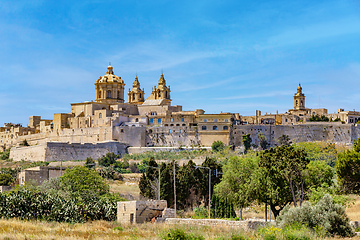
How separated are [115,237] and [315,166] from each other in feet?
58.8

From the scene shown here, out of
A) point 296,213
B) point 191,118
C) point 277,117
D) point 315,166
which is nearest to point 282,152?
point 315,166

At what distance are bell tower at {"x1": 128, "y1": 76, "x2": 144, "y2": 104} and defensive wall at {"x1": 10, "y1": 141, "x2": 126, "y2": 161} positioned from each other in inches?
823

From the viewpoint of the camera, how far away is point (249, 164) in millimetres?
40406

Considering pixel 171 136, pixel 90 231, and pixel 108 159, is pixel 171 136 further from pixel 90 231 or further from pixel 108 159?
pixel 90 231

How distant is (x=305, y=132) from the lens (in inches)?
3307

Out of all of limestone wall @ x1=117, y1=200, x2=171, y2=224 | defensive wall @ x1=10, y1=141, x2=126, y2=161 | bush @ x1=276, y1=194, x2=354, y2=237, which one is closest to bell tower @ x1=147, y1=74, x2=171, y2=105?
defensive wall @ x1=10, y1=141, x2=126, y2=161

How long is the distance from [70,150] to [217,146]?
19649 millimetres

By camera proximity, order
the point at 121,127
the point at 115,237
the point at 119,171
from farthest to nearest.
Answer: the point at 121,127 → the point at 119,171 → the point at 115,237

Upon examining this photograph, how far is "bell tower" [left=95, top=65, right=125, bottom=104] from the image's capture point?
94.8m

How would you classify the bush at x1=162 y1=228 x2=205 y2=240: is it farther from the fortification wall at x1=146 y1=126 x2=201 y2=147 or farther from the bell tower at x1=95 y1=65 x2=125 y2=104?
the bell tower at x1=95 y1=65 x2=125 y2=104

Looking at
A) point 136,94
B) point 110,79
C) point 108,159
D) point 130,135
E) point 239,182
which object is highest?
point 110,79

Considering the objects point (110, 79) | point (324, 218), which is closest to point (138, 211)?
point (324, 218)

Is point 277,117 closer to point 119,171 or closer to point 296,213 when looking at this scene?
point 119,171

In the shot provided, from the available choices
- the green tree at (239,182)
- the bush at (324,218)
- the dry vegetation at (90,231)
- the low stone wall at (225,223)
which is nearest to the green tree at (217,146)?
the green tree at (239,182)
